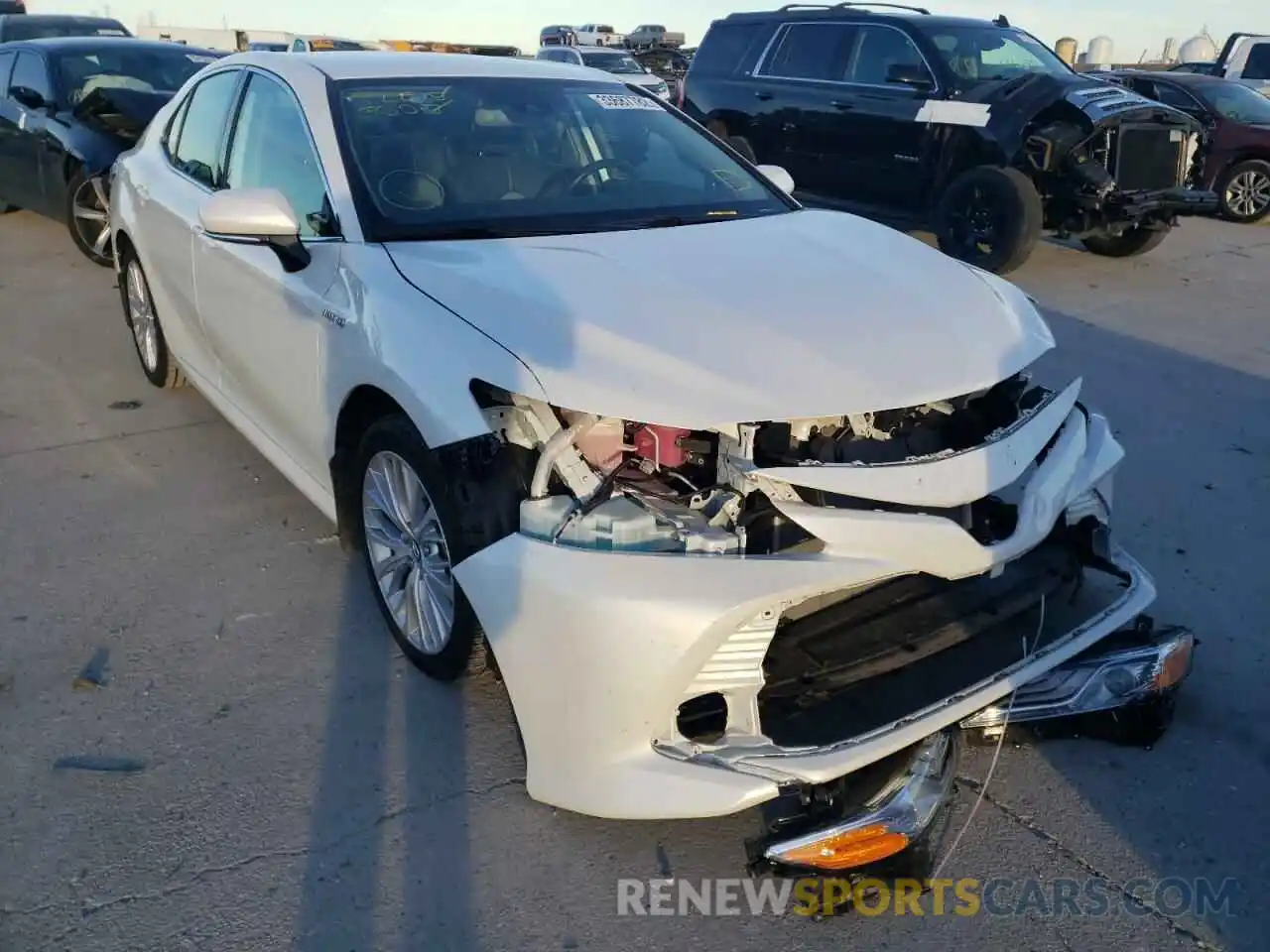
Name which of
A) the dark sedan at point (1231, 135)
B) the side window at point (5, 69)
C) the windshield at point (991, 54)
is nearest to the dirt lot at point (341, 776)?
the windshield at point (991, 54)

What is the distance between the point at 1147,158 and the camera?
8.81 m

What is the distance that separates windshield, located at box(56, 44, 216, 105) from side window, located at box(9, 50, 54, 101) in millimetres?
153

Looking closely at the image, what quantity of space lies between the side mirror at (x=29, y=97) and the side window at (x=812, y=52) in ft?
21.0

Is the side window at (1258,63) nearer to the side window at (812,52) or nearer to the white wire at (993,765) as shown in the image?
the side window at (812,52)

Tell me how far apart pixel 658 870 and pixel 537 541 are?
0.83 meters

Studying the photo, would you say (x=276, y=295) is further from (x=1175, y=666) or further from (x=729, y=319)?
(x=1175, y=666)

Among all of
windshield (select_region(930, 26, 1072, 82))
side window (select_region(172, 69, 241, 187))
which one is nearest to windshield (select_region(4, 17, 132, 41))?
windshield (select_region(930, 26, 1072, 82))

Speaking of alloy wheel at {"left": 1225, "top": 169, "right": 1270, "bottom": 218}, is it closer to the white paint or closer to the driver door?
the white paint

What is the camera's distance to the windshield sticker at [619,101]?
13.5ft

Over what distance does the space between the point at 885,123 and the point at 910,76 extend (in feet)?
1.36

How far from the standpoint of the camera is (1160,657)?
110 inches

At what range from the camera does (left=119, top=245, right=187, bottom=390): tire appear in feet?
17.4

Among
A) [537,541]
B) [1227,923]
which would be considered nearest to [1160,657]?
[1227,923]

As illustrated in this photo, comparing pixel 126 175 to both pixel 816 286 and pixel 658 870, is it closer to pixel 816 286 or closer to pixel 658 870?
pixel 816 286
